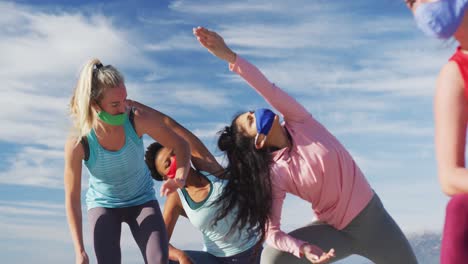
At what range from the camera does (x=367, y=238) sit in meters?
6.10

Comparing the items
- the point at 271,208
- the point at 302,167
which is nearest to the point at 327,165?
the point at 302,167

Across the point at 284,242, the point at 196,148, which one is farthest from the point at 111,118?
the point at 284,242

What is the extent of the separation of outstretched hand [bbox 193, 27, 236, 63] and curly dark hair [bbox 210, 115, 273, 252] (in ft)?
2.86

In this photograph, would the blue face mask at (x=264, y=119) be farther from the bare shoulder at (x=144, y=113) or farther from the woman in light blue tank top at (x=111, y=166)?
the bare shoulder at (x=144, y=113)

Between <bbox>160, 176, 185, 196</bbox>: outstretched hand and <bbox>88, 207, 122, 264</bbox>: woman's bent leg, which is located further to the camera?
<bbox>88, 207, 122, 264</bbox>: woman's bent leg

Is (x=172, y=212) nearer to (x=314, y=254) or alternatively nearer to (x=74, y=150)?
(x=74, y=150)

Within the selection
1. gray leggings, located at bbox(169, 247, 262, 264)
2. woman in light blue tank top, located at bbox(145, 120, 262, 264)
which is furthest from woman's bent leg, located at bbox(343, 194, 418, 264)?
gray leggings, located at bbox(169, 247, 262, 264)

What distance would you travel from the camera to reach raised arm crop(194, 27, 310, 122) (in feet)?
18.3

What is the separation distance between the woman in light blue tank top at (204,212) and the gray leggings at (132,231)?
0.39 meters

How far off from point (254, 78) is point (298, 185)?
3.20 ft

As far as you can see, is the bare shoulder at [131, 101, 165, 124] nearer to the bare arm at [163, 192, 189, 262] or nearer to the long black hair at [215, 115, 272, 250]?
the bare arm at [163, 192, 189, 262]

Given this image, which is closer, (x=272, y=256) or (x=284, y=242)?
(x=284, y=242)

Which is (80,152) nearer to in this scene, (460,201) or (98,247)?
(98,247)

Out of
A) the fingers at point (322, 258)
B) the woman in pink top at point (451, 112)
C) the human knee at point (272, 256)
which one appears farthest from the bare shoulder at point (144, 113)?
the woman in pink top at point (451, 112)
